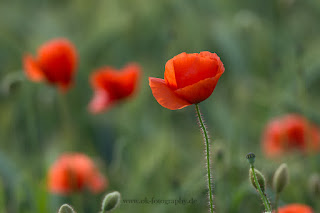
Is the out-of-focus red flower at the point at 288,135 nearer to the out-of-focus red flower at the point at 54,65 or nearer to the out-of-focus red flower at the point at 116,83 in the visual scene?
the out-of-focus red flower at the point at 116,83

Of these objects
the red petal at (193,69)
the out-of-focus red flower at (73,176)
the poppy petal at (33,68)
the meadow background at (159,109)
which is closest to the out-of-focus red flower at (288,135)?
the meadow background at (159,109)

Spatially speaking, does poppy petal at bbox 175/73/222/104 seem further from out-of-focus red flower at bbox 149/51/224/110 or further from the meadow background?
the meadow background

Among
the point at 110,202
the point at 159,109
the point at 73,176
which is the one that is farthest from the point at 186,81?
the point at 159,109

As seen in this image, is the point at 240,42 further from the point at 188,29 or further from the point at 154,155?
the point at 154,155

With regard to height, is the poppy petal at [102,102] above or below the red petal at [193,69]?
above

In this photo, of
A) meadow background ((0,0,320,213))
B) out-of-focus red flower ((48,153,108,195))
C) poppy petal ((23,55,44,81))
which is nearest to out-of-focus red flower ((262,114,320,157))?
meadow background ((0,0,320,213))

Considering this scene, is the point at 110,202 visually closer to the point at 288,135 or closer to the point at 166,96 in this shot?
the point at 166,96

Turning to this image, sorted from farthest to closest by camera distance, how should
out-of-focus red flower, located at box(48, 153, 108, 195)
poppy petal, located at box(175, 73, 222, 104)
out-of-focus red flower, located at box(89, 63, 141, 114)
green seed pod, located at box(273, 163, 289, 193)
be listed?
out-of-focus red flower, located at box(89, 63, 141, 114) < out-of-focus red flower, located at box(48, 153, 108, 195) < green seed pod, located at box(273, 163, 289, 193) < poppy petal, located at box(175, 73, 222, 104)
